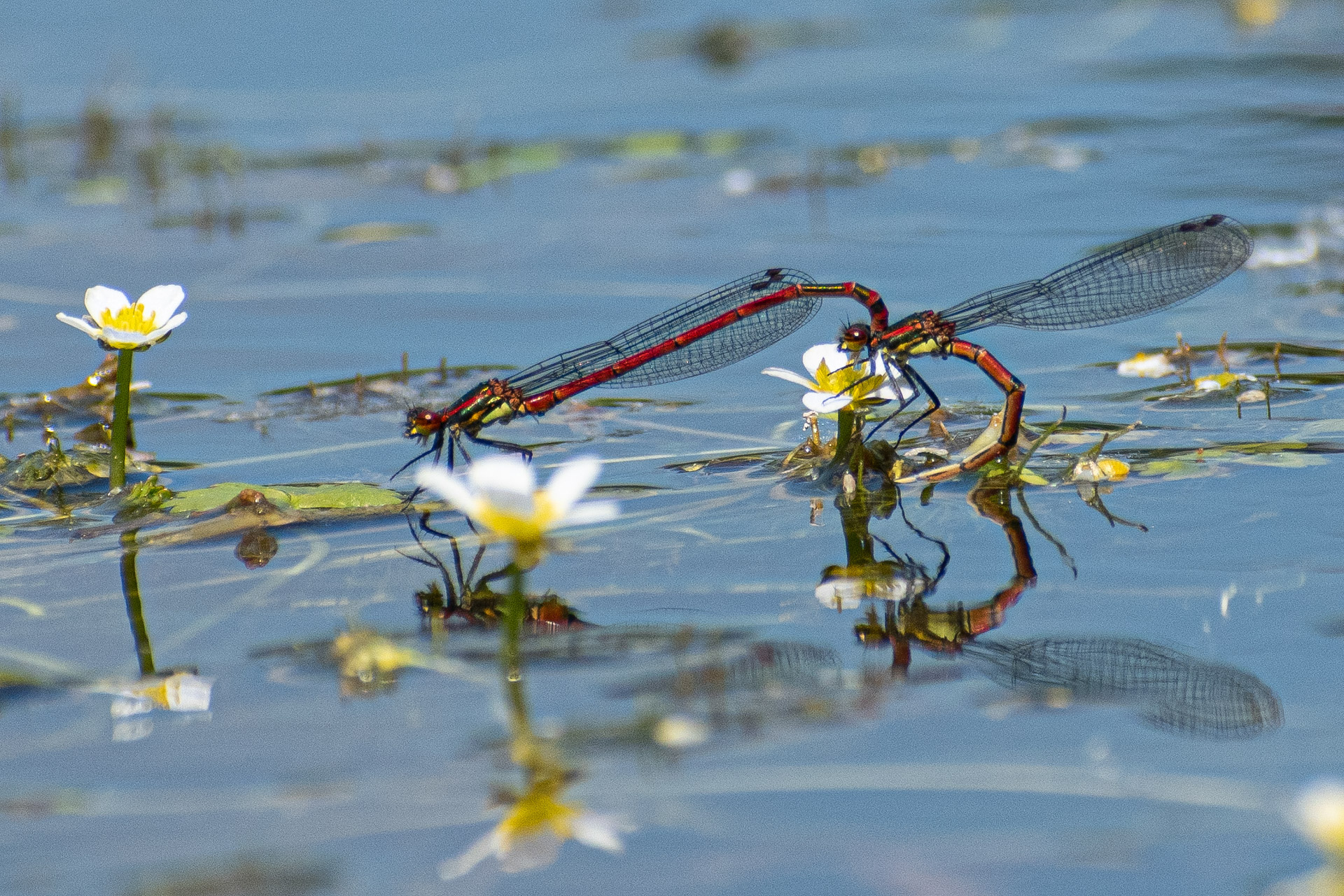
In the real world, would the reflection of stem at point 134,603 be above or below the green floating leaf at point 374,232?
below

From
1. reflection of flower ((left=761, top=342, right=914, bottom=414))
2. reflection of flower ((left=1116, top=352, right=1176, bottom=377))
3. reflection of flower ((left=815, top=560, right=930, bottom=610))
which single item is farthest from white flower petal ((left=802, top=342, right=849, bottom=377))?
reflection of flower ((left=1116, top=352, right=1176, bottom=377))

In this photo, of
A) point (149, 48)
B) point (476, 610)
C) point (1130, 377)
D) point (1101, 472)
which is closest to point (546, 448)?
point (476, 610)

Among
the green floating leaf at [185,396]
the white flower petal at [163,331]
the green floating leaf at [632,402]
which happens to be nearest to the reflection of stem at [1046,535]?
the green floating leaf at [632,402]

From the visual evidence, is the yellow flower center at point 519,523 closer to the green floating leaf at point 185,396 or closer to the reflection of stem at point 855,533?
the reflection of stem at point 855,533

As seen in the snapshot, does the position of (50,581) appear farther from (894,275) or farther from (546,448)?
(894,275)

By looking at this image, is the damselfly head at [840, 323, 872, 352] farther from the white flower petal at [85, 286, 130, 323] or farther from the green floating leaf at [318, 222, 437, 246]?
the green floating leaf at [318, 222, 437, 246]

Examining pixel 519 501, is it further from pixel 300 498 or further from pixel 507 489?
pixel 300 498
